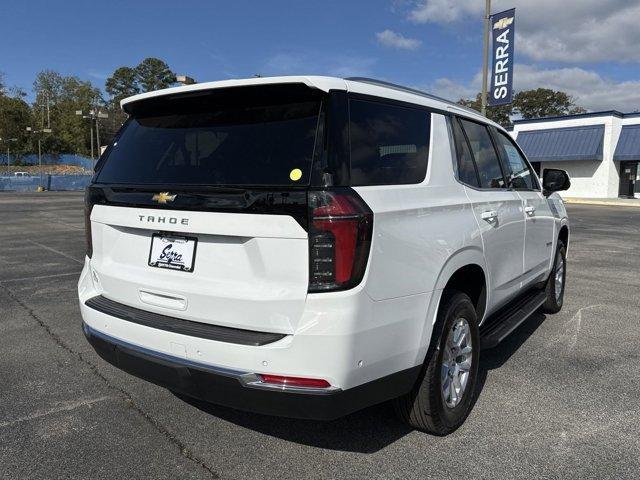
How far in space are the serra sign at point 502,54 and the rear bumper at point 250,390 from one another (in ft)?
53.3

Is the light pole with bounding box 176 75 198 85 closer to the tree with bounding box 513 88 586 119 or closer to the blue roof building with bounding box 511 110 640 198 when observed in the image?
the blue roof building with bounding box 511 110 640 198

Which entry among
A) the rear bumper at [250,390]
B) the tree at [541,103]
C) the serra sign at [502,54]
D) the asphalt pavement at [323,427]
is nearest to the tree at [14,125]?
the tree at [541,103]

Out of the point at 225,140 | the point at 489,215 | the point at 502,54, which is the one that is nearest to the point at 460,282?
the point at 489,215

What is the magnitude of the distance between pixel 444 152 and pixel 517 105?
8015cm

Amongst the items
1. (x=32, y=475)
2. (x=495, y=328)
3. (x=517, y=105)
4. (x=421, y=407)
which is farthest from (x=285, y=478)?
(x=517, y=105)

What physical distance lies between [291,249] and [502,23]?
16.7m

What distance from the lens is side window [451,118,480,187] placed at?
11.1ft

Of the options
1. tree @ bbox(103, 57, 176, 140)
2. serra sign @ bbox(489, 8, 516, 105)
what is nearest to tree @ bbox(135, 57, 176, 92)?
tree @ bbox(103, 57, 176, 140)

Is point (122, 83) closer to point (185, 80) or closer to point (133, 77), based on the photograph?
point (133, 77)

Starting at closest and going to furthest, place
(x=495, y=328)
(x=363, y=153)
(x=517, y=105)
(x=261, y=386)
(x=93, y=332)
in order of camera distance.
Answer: (x=261, y=386), (x=363, y=153), (x=93, y=332), (x=495, y=328), (x=517, y=105)

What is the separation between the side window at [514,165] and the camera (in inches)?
171

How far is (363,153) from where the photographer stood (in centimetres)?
260

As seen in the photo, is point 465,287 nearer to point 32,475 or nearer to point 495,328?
point 495,328

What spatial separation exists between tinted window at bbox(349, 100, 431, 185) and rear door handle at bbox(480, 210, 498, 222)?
65 cm
